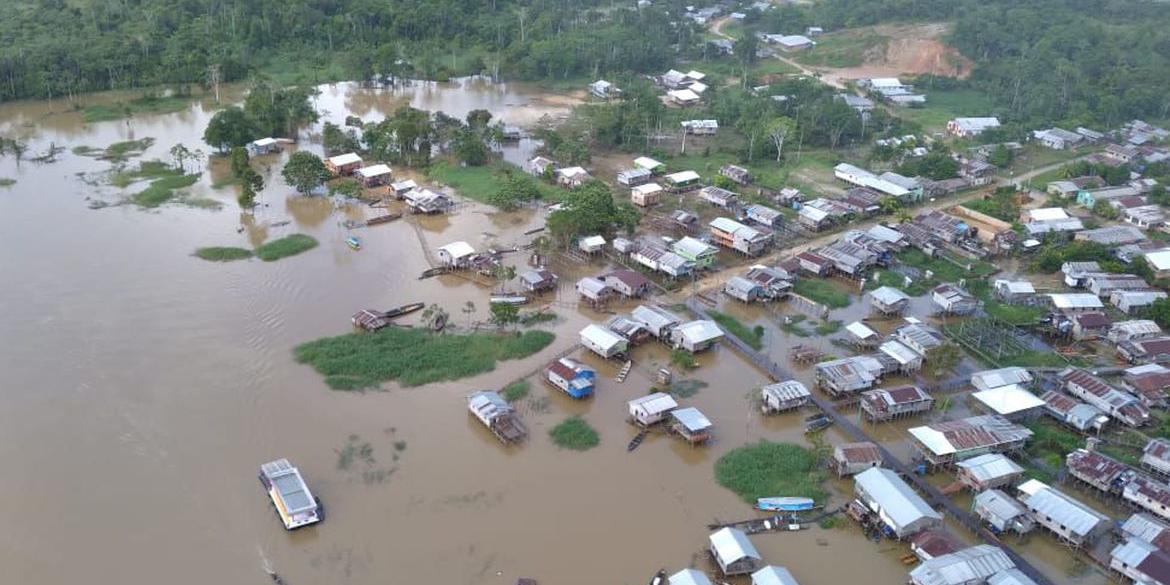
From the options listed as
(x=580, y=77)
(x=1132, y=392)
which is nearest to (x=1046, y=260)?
(x=1132, y=392)

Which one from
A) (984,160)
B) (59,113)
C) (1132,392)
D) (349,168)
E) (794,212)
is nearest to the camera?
(1132,392)

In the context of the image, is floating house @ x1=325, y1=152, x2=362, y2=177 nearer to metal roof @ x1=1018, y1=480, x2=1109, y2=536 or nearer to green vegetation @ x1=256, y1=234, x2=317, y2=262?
green vegetation @ x1=256, y1=234, x2=317, y2=262

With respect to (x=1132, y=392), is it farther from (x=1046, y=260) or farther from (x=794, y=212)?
(x=794, y=212)

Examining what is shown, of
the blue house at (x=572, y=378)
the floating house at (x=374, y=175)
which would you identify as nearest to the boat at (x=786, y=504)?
the blue house at (x=572, y=378)

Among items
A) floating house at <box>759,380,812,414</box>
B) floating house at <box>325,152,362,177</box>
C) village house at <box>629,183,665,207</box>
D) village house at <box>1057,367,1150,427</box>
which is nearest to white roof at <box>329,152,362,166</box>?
floating house at <box>325,152,362,177</box>

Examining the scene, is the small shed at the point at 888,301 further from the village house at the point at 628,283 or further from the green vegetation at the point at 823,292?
the village house at the point at 628,283

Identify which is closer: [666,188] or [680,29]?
[666,188]

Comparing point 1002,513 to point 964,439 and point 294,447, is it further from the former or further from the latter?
point 294,447
